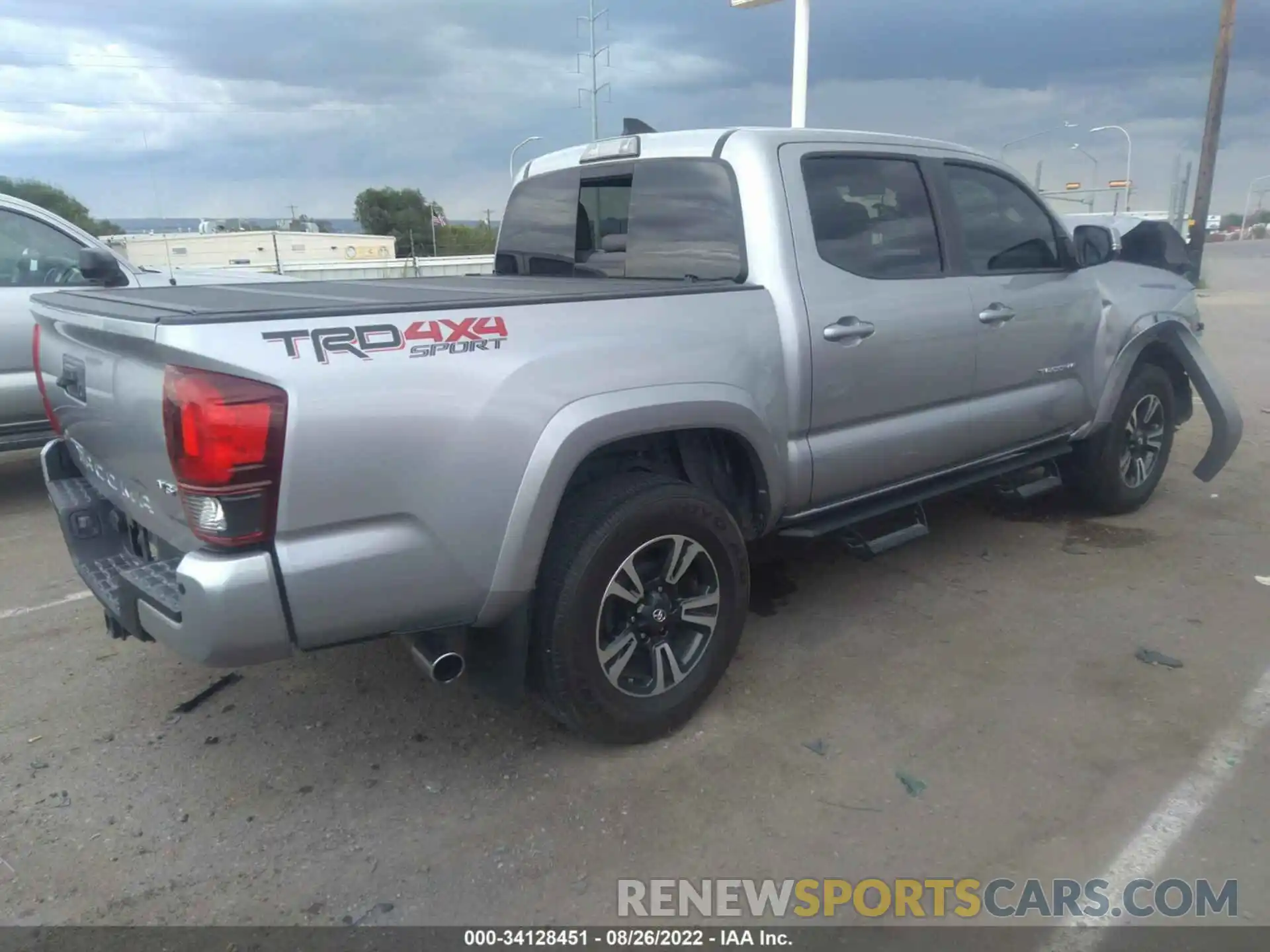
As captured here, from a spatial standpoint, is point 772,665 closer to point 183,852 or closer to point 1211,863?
point 1211,863

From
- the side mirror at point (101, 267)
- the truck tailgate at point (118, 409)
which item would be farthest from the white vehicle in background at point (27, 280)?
the truck tailgate at point (118, 409)

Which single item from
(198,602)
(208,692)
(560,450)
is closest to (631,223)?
(560,450)

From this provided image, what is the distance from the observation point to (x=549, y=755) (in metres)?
3.23

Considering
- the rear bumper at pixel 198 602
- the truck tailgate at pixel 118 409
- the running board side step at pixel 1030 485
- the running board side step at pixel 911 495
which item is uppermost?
the truck tailgate at pixel 118 409

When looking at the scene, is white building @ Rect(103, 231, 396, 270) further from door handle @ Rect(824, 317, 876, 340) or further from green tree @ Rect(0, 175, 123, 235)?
door handle @ Rect(824, 317, 876, 340)

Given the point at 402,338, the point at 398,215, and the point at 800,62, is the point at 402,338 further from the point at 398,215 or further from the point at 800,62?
the point at 398,215

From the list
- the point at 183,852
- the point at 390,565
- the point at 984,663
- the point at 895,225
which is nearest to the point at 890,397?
the point at 895,225

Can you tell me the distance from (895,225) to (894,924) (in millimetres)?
2810

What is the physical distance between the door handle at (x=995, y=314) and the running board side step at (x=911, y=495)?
0.72 meters

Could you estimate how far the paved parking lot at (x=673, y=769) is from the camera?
266 centimetres

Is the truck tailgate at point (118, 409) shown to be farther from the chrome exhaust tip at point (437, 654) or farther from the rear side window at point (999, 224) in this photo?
the rear side window at point (999, 224)

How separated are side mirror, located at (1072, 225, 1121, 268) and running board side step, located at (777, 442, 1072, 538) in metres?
0.99

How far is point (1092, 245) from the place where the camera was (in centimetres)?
507

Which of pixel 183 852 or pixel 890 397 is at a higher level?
pixel 890 397
